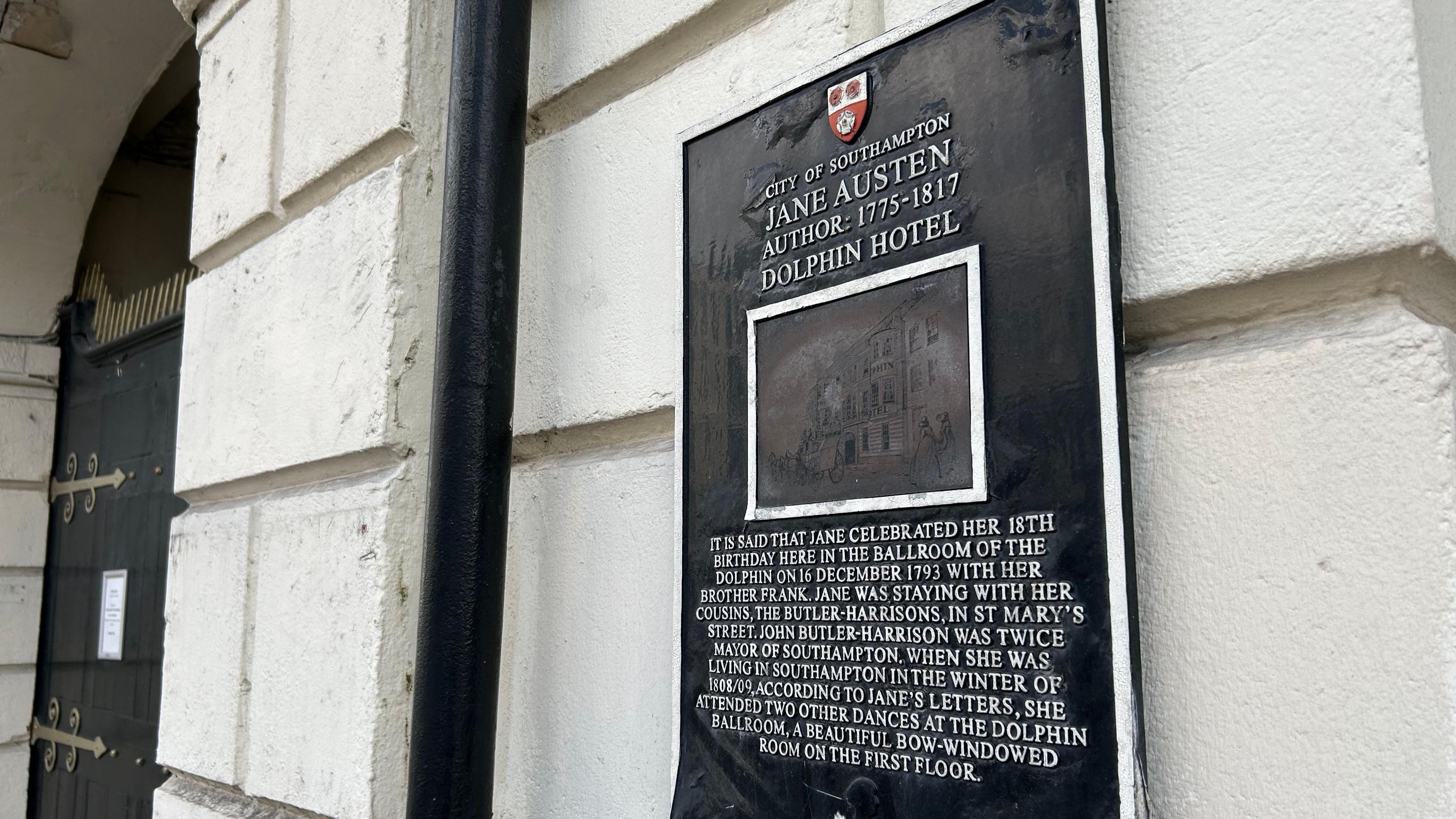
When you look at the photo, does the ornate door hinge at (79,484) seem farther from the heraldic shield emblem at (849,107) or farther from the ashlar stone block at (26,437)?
the heraldic shield emblem at (849,107)

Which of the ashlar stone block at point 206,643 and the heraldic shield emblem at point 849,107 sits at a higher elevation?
the heraldic shield emblem at point 849,107

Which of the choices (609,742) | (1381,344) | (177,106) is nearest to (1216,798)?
(1381,344)

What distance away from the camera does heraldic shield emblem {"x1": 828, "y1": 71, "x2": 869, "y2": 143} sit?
132 centimetres

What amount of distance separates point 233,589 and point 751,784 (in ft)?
4.78

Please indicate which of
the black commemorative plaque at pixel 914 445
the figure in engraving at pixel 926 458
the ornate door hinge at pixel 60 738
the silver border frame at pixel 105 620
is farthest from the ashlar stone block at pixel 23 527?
the figure in engraving at pixel 926 458

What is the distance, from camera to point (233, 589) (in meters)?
2.28

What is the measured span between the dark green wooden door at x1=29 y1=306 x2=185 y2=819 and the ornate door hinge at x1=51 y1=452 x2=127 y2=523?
0.02m

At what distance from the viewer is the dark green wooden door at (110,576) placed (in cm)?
373

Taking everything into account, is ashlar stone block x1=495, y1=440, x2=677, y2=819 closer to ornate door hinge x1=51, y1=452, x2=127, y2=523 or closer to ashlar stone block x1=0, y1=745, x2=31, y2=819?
ornate door hinge x1=51, y1=452, x2=127, y2=523

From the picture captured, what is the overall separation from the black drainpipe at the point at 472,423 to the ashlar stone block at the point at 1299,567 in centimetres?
100

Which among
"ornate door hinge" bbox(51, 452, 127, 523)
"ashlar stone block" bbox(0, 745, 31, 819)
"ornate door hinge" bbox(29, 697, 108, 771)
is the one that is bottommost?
"ashlar stone block" bbox(0, 745, 31, 819)

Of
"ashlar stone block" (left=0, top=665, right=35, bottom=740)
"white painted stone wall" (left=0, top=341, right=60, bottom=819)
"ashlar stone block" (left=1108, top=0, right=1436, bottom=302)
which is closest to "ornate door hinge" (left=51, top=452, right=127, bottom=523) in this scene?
"white painted stone wall" (left=0, top=341, right=60, bottom=819)

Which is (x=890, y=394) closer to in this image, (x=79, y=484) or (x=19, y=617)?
(x=79, y=484)

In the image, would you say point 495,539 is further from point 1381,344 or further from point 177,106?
point 177,106
